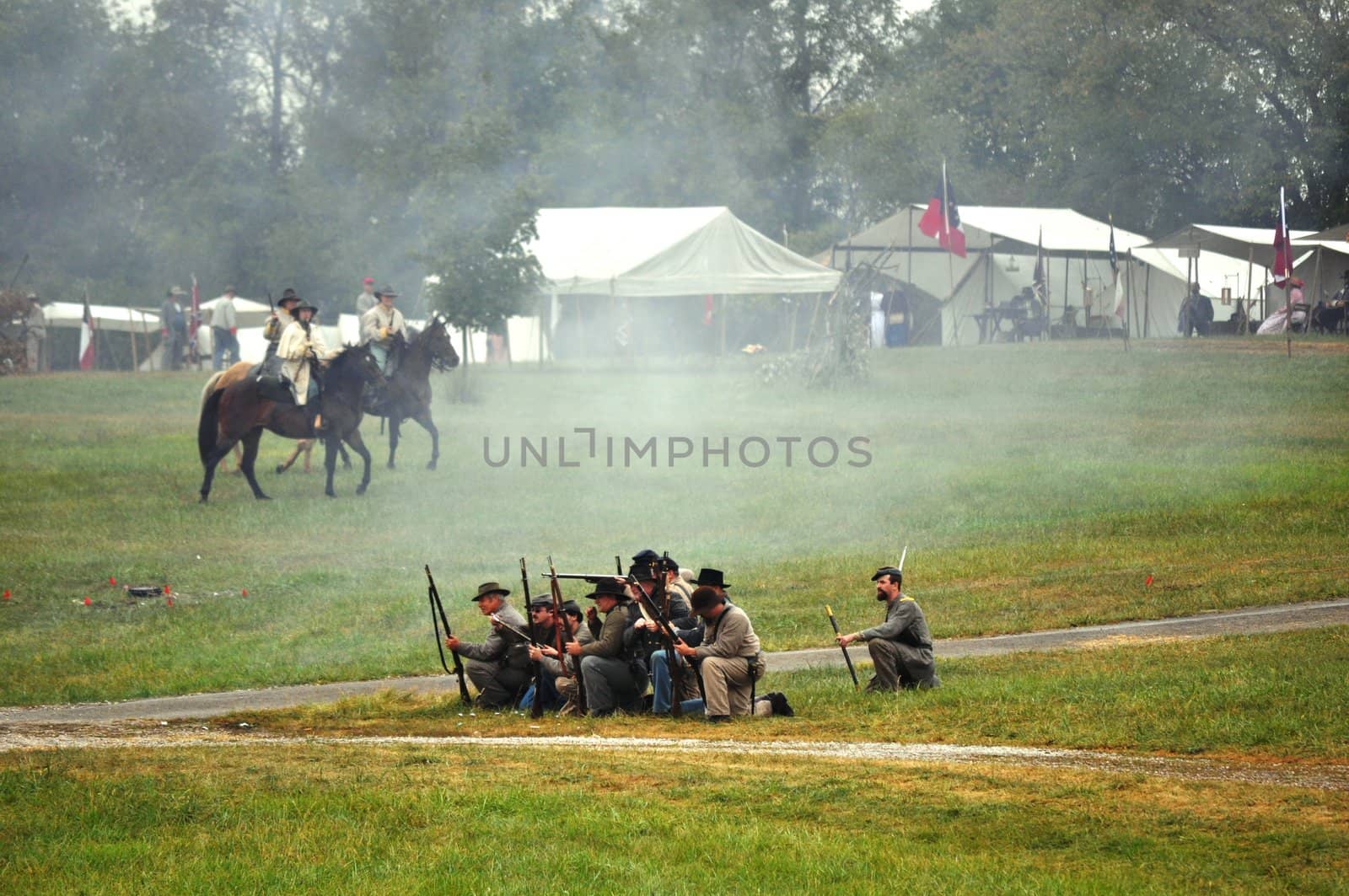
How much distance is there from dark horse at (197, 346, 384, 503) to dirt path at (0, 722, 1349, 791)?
14.4m

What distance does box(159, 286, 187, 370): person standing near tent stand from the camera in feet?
166

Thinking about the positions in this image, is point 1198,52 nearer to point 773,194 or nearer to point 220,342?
point 773,194

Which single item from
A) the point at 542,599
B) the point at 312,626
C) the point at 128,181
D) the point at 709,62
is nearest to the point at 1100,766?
the point at 542,599

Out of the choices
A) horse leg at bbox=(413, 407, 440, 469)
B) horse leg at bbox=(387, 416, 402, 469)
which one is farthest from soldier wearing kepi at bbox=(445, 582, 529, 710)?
horse leg at bbox=(387, 416, 402, 469)

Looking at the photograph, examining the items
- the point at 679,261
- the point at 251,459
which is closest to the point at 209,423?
the point at 251,459

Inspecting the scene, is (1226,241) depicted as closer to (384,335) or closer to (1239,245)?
(1239,245)

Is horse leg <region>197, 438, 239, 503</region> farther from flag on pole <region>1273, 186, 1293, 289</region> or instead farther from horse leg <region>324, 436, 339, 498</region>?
flag on pole <region>1273, 186, 1293, 289</region>

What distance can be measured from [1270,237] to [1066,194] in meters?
18.6

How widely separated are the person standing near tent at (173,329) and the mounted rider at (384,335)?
20610mm

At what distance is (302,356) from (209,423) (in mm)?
1939

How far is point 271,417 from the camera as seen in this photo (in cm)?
2773

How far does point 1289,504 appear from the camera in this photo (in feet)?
75.2

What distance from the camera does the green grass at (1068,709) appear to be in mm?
11352

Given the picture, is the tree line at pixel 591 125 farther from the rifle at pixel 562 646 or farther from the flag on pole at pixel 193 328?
the rifle at pixel 562 646
